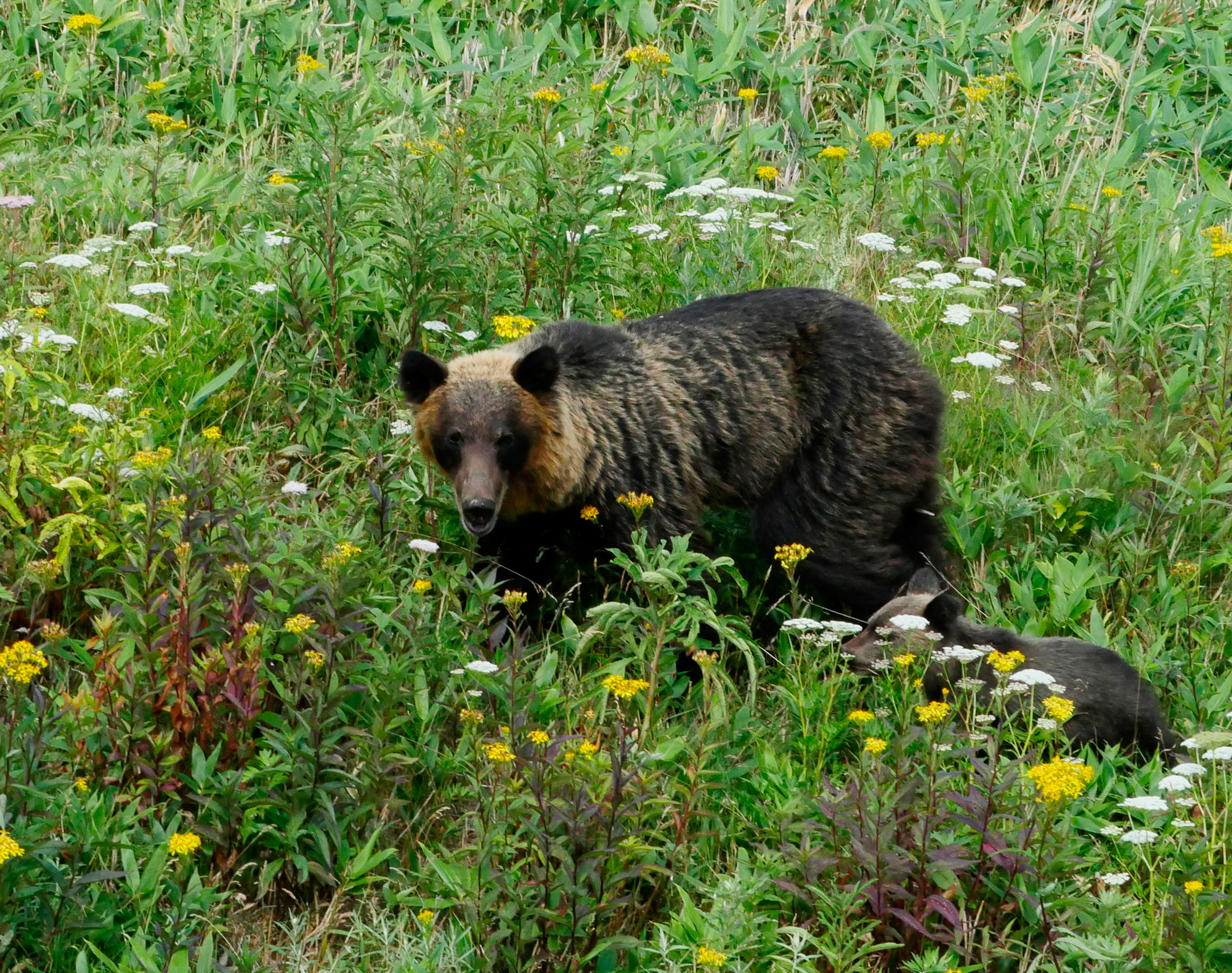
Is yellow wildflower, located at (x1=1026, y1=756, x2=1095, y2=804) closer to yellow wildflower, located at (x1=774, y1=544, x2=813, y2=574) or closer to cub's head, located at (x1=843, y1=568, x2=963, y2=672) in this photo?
cub's head, located at (x1=843, y1=568, x2=963, y2=672)

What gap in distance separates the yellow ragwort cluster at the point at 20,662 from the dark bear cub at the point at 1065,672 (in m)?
2.78

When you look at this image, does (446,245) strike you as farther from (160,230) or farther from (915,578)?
(915,578)

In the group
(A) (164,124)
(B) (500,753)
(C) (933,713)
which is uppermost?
(A) (164,124)

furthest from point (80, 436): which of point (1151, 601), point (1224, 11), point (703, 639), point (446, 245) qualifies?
point (1224, 11)

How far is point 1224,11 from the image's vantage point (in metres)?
10.3

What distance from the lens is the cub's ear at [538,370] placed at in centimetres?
566

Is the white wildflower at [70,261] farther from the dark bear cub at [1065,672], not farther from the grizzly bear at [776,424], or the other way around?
the dark bear cub at [1065,672]

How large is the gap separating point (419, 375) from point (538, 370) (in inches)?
19.9

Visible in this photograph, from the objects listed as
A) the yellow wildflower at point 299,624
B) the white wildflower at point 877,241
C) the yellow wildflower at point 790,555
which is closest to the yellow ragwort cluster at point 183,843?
the yellow wildflower at point 299,624

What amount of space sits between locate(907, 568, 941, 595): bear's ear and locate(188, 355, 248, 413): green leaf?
3.11 metres

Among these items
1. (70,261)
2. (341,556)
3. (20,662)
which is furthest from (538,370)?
(20,662)

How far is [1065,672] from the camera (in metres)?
5.17

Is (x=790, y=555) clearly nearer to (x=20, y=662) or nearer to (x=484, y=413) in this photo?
(x=484, y=413)

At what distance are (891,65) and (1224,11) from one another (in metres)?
2.67
